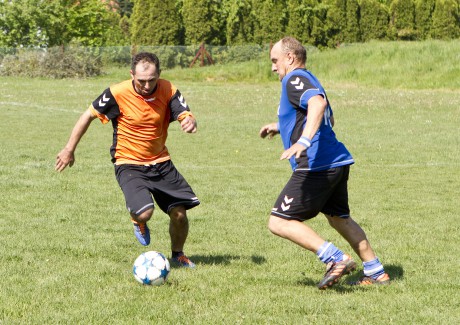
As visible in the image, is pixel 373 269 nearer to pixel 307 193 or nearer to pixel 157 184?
pixel 307 193

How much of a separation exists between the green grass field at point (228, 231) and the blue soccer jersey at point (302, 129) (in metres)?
0.99

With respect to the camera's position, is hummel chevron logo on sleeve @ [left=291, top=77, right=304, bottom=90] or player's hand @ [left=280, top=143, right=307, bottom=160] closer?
player's hand @ [left=280, top=143, right=307, bottom=160]

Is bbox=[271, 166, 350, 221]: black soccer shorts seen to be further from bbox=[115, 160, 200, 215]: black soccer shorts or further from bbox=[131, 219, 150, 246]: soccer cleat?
bbox=[131, 219, 150, 246]: soccer cleat

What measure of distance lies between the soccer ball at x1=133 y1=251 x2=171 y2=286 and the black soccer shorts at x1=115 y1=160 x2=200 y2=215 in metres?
0.71

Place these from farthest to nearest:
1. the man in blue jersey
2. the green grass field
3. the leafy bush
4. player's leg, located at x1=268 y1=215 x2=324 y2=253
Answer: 1. the leafy bush
2. player's leg, located at x1=268 y1=215 x2=324 y2=253
3. the man in blue jersey
4. the green grass field

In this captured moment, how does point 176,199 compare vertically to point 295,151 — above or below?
below

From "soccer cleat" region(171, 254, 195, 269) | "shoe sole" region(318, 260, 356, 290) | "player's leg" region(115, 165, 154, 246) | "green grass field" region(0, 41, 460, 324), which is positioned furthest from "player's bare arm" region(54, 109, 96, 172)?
"shoe sole" region(318, 260, 356, 290)

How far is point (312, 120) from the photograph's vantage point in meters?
5.91

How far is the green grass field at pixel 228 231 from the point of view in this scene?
5859 mm

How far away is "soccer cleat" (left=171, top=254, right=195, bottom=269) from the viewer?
7.38m

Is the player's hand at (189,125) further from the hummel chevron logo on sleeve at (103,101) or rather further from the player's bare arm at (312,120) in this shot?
the player's bare arm at (312,120)

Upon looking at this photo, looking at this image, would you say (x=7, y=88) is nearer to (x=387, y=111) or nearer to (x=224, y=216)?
(x=387, y=111)

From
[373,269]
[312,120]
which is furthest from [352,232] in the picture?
[312,120]

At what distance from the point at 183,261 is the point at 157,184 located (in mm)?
733
